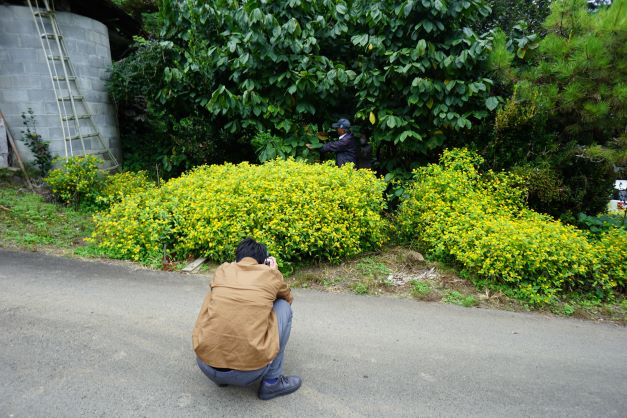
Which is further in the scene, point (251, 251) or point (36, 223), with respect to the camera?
point (36, 223)

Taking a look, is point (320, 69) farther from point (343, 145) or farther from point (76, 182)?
point (76, 182)

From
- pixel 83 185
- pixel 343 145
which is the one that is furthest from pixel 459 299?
pixel 83 185

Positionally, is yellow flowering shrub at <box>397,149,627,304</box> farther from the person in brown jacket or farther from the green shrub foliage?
the green shrub foliage

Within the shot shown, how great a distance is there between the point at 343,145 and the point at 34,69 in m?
5.52

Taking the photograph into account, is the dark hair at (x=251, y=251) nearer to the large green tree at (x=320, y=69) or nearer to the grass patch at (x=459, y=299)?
the grass patch at (x=459, y=299)

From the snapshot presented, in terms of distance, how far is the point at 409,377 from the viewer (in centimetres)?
305

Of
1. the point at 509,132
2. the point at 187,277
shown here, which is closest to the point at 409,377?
the point at 187,277

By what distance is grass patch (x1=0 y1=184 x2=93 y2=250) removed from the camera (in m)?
Answer: 5.34

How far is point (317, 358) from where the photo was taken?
128 inches

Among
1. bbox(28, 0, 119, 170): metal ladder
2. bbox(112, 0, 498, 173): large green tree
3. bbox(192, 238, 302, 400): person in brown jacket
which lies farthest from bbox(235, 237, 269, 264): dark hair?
bbox(28, 0, 119, 170): metal ladder

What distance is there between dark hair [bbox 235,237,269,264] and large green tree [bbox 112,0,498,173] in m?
4.03

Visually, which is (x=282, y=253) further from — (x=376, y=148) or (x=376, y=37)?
(x=376, y=37)

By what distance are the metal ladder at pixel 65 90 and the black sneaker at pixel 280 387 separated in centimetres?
653

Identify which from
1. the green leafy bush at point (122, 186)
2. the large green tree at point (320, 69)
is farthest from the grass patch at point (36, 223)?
the large green tree at point (320, 69)
